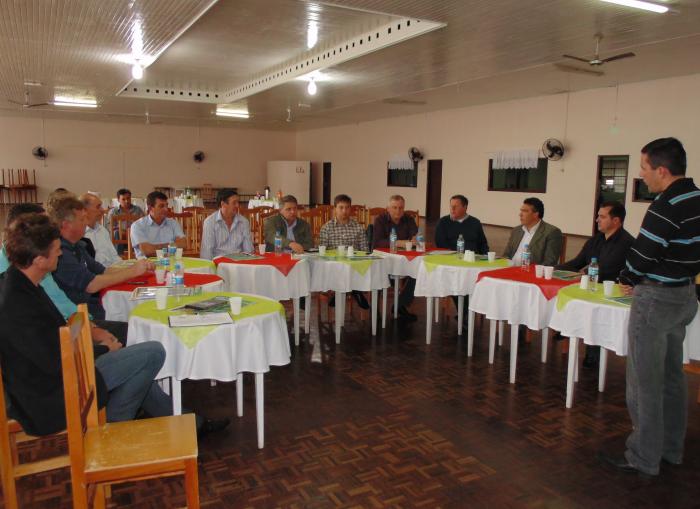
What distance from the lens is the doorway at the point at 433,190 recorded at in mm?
16156

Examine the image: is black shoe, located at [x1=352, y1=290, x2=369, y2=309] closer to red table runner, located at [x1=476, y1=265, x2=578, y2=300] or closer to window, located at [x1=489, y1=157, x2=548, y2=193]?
red table runner, located at [x1=476, y1=265, x2=578, y2=300]

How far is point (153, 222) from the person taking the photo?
201 inches

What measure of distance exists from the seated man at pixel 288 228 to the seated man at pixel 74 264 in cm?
201

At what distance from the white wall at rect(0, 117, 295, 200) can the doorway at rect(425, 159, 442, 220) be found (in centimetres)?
845

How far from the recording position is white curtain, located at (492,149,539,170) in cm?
1285

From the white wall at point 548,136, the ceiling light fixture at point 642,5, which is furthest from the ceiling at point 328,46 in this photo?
the white wall at point 548,136

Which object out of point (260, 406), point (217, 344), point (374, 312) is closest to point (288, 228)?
point (374, 312)

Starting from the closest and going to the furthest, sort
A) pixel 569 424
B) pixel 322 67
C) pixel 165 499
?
pixel 165 499 → pixel 569 424 → pixel 322 67

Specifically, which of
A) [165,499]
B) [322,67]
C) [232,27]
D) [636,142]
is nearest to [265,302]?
[165,499]

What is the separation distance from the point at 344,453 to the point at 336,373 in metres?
1.19

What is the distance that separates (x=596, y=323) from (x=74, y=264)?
3.03m

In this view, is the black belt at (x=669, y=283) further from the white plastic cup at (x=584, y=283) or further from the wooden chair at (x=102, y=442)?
the wooden chair at (x=102, y=442)

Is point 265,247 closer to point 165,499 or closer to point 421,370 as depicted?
point 421,370

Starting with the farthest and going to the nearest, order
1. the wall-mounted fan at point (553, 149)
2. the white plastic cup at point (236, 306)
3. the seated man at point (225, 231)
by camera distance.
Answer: the wall-mounted fan at point (553, 149), the seated man at point (225, 231), the white plastic cup at point (236, 306)
